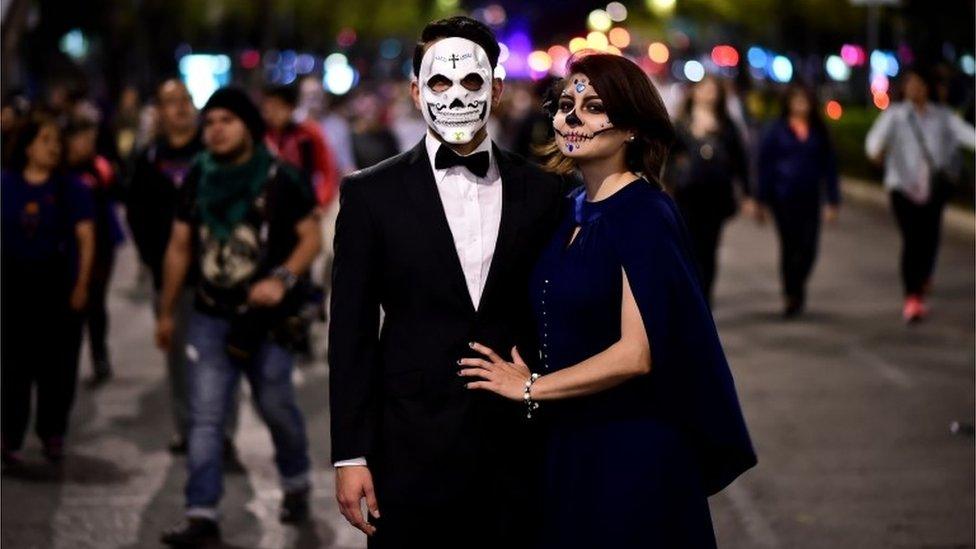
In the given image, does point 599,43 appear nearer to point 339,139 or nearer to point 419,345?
point 419,345

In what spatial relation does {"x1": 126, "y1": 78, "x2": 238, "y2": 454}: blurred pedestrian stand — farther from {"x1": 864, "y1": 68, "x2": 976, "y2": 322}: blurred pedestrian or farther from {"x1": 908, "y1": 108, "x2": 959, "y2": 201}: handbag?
{"x1": 908, "y1": 108, "x2": 959, "y2": 201}: handbag

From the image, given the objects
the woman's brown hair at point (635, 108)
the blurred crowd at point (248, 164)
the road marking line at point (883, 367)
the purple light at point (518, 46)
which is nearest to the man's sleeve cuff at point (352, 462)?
the woman's brown hair at point (635, 108)

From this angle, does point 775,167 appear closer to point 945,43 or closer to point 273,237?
point 273,237

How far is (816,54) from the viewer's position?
78.2 metres

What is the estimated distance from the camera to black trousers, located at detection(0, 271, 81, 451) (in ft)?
31.7

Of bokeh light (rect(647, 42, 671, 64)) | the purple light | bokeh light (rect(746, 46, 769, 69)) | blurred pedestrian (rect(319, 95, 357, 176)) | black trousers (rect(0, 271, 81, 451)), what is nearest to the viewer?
black trousers (rect(0, 271, 81, 451))

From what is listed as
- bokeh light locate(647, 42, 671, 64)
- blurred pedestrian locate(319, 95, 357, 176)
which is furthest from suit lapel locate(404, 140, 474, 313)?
bokeh light locate(647, 42, 671, 64)

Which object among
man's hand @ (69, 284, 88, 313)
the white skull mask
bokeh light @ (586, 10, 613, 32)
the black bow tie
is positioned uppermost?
bokeh light @ (586, 10, 613, 32)

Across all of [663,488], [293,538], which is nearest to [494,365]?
[663,488]

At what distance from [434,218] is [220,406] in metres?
3.39

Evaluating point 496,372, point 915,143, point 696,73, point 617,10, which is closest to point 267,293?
point 496,372

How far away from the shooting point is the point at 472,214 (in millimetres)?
4770

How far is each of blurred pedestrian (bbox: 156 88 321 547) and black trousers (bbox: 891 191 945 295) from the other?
725cm

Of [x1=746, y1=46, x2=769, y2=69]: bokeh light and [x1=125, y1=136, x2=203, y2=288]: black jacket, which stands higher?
[x1=746, y1=46, x2=769, y2=69]: bokeh light
